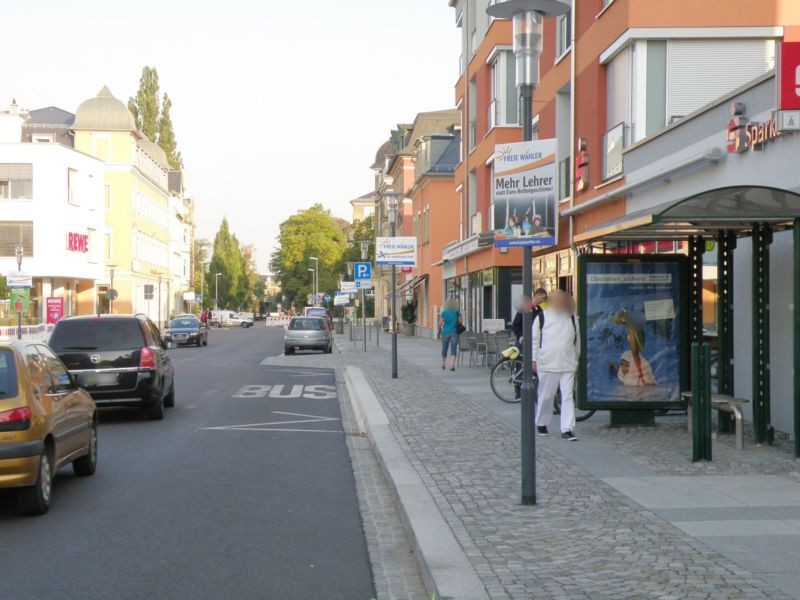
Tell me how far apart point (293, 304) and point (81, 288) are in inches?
1828

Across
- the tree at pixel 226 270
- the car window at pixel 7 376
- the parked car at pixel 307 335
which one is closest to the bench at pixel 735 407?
the car window at pixel 7 376

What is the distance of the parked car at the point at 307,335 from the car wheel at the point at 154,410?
22463 mm

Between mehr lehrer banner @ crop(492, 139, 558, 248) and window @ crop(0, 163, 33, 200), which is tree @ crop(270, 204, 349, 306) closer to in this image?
window @ crop(0, 163, 33, 200)

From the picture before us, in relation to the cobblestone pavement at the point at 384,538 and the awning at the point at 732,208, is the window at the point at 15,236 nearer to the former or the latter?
the cobblestone pavement at the point at 384,538

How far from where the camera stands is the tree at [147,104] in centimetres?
9206

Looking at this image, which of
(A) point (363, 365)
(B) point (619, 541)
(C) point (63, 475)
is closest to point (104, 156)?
(A) point (363, 365)

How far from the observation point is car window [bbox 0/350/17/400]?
795 cm

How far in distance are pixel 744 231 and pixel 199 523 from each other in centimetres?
733

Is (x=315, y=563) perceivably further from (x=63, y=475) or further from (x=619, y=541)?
(x=63, y=475)

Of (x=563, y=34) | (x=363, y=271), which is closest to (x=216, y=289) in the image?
(x=363, y=271)

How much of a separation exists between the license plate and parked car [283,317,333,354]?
22928mm

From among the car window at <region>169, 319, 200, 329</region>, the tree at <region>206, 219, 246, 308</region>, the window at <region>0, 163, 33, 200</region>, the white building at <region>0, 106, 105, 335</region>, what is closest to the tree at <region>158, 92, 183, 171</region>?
the white building at <region>0, 106, 105, 335</region>

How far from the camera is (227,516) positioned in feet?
26.2

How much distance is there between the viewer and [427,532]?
22.1 feet
